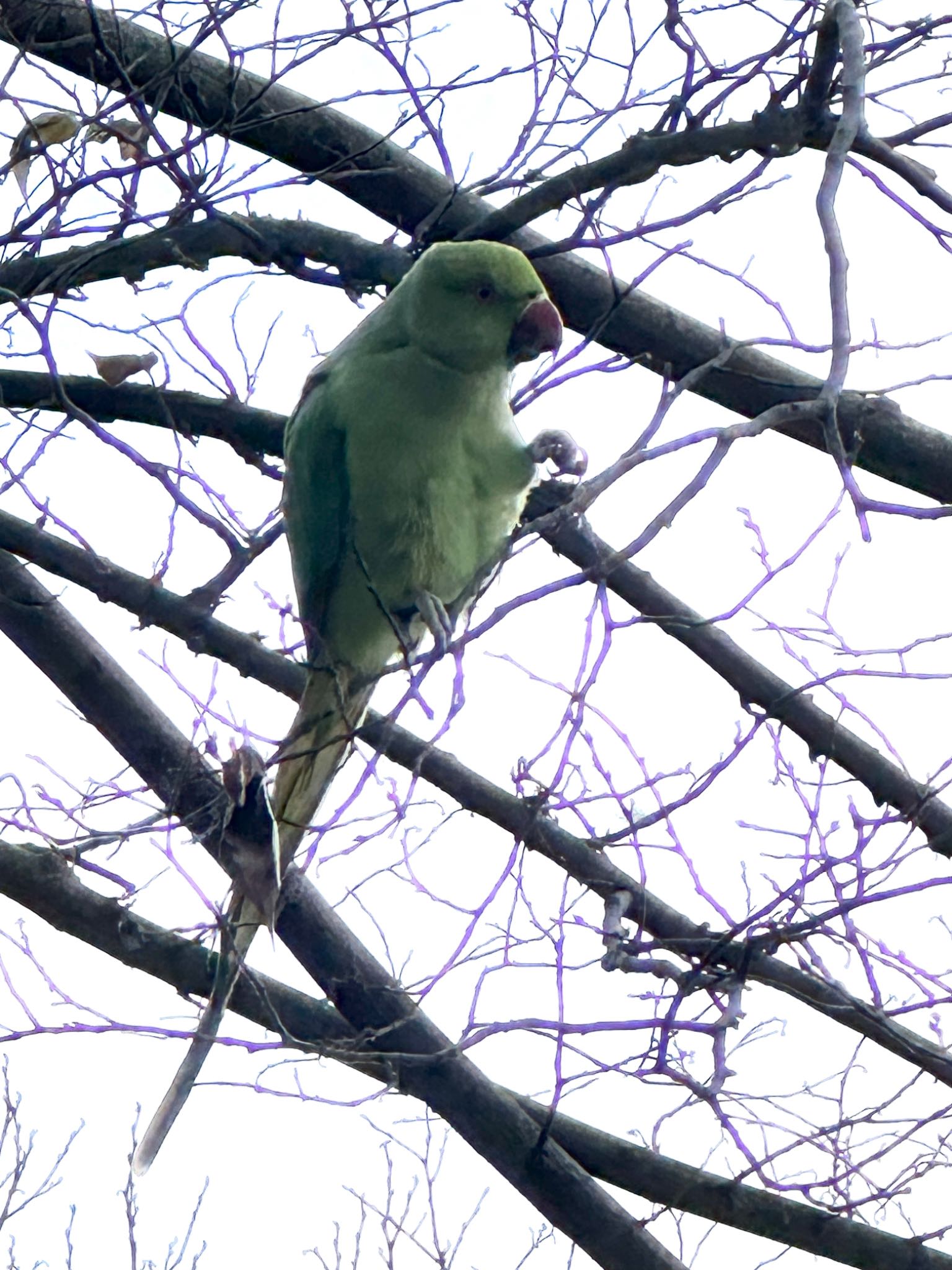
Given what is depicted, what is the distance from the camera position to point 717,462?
194cm

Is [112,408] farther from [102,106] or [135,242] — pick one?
[102,106]

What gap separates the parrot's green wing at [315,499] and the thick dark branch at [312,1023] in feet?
2.53

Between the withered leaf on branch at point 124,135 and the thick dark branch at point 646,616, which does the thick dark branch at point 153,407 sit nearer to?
the thick dark branch at point 646,616

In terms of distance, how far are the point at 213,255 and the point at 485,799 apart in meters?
1.52

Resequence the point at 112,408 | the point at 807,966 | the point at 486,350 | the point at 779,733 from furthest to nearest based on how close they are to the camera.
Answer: the point at 112,408 < the point at 779,733 < the point at 486,350 < the point at 807,966

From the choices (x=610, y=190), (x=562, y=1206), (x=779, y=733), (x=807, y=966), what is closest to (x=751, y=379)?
(x=610, y=190)

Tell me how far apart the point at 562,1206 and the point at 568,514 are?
1.95 m

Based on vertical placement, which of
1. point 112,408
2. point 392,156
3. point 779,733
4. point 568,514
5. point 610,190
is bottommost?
point 568,514

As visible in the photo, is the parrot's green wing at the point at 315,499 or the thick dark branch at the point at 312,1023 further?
the parrot's green wing at the point at 315,499

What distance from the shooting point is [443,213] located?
3.65 metres

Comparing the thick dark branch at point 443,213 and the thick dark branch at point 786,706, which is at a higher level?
the thick dark branch at point 443,213

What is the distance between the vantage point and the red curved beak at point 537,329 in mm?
3271

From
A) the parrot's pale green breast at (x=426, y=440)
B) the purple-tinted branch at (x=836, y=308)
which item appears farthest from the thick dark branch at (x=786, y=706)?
the purple-tinted branch at (x=836, y=308)

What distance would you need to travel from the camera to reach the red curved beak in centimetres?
327
